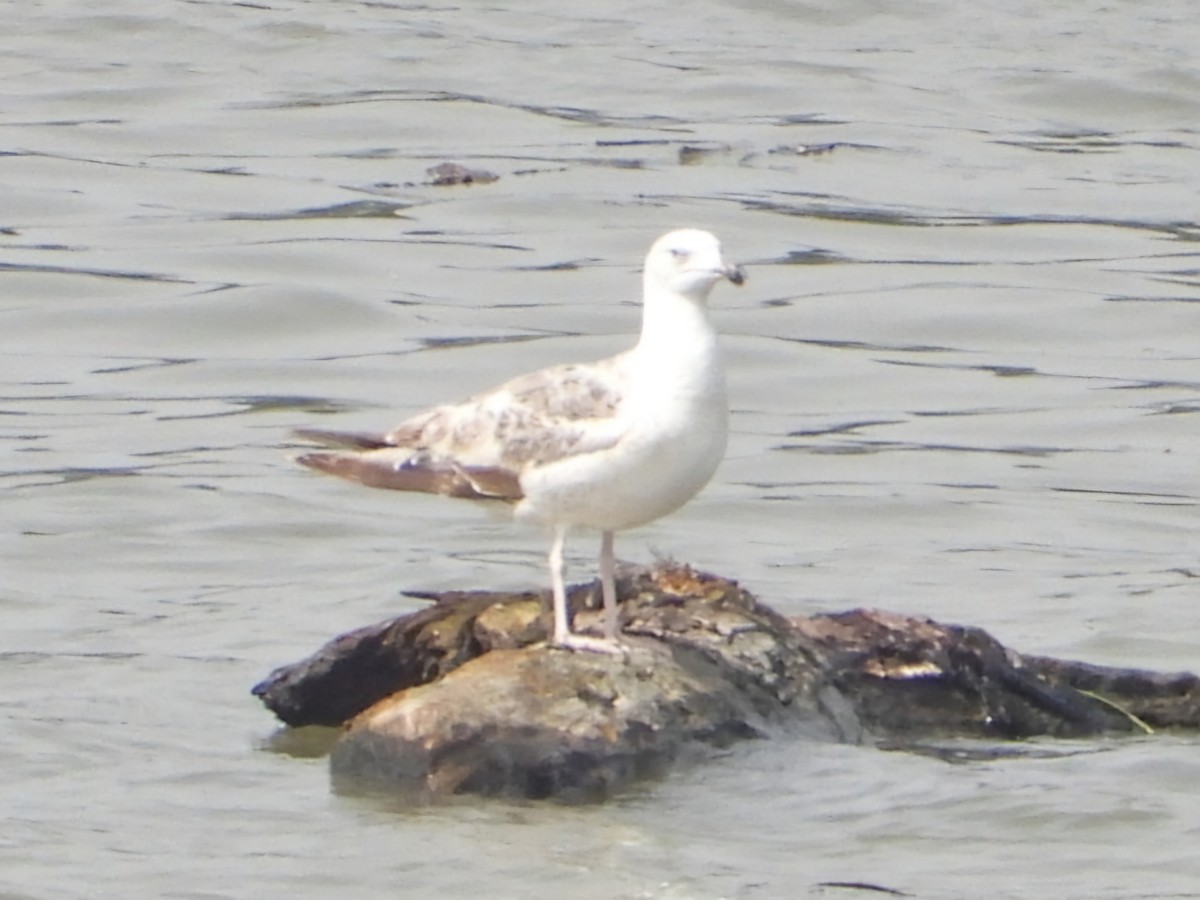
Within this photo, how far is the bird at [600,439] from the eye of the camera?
7.91 meters

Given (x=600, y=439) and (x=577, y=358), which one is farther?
(x=577, y=358)

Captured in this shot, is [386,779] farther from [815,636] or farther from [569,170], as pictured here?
[569,170]

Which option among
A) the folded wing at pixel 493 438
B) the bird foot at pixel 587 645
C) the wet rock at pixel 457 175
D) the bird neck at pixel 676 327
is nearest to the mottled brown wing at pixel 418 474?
the folded wing at pixel 493 438

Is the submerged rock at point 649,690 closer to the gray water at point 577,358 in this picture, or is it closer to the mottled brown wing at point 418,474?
the gray water at point 577,358

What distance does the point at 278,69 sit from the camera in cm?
2350

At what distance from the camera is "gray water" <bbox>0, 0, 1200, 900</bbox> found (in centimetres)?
811

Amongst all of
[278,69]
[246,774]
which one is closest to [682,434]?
[246,774]

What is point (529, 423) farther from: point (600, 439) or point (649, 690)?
point (649, 690)

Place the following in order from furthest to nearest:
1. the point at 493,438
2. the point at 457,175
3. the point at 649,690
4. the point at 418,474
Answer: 1. the point at 457,175
2. the point at 418,474
3. the point at 493,438
4. the point at 649,690

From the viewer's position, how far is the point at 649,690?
812 cm

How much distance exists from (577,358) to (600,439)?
7.65 m

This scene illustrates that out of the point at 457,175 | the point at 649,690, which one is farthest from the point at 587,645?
the point at 457,175

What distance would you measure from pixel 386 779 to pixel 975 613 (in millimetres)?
3703

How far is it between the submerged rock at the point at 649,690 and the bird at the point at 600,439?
0.71ft
